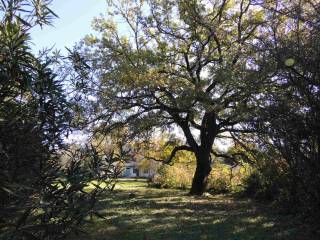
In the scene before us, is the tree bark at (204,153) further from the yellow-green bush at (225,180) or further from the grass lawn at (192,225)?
the grass lawn at (192,225)

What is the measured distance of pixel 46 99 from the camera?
3447 millimetres

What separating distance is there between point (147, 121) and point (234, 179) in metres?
9.29

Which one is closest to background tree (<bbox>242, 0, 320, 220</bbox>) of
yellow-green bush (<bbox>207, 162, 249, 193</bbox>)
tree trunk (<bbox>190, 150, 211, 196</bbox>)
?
tree trunk (<bbox>190, 150, 211, 196</bbox>)

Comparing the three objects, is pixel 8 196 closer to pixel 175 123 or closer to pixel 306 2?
pixel 306 2

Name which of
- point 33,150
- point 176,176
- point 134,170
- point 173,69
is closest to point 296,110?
point 33,150

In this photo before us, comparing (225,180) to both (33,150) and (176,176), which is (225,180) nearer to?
(176,176)

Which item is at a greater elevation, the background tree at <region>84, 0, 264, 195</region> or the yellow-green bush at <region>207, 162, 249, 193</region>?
the background tree at <region>84, 0, 264, 195</region>

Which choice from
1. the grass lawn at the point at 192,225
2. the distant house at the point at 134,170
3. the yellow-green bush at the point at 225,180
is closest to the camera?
the distant house at the point at 134,170

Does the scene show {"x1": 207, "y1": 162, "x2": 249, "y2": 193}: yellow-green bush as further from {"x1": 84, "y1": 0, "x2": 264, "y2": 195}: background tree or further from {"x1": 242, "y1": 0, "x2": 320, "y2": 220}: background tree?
{"x1": 242, "y1": 0, "x2": 320, "y2": 220}: background tree

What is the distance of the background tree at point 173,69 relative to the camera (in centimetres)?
1761

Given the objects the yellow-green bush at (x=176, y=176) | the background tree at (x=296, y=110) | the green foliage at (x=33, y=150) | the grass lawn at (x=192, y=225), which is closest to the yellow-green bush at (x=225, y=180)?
the yellow-green bush at (x=176, y=176)

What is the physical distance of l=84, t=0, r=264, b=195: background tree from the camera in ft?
57.8

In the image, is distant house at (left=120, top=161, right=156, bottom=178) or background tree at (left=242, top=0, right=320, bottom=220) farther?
background tree at (left=242, top=0, right=320, bottom=220)

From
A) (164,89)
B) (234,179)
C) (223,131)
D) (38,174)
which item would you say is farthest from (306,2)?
(234,179)
